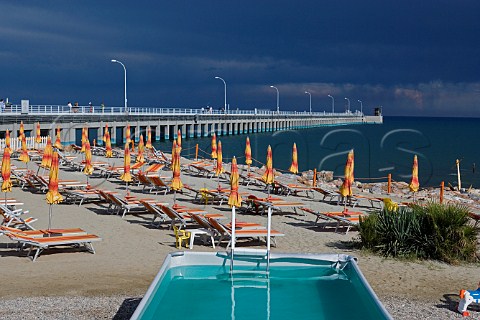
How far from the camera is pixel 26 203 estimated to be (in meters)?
16.0

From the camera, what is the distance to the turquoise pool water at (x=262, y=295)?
24.3 ft

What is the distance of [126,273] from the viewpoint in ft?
30.0

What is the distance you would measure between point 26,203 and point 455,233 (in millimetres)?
11039

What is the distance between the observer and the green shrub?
33.6ft

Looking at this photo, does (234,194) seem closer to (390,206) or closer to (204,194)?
(390,206)

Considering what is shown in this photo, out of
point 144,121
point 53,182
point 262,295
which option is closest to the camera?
point 262,295

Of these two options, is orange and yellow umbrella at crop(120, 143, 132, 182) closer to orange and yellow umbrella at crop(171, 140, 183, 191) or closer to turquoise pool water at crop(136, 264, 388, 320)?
orange and yellow umbrella at crop(171, 140, 183, 191)

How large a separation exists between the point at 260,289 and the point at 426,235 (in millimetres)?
3603

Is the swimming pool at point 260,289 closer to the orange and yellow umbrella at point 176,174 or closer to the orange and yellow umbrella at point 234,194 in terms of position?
the orange and yellow umbrella at point 234,194

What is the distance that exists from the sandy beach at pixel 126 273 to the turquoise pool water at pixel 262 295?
392mm

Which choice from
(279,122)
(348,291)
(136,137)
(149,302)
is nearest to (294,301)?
(348,291)

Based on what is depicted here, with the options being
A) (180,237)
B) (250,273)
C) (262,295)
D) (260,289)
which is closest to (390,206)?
(180,237)

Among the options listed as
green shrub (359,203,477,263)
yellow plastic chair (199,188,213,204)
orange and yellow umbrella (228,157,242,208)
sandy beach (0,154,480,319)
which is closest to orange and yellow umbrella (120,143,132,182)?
sandy beach (0,154,480,319)

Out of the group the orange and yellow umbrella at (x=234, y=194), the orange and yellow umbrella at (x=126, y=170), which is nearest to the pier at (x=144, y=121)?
the orange and yellow umbrella at (x=126, y=170)
